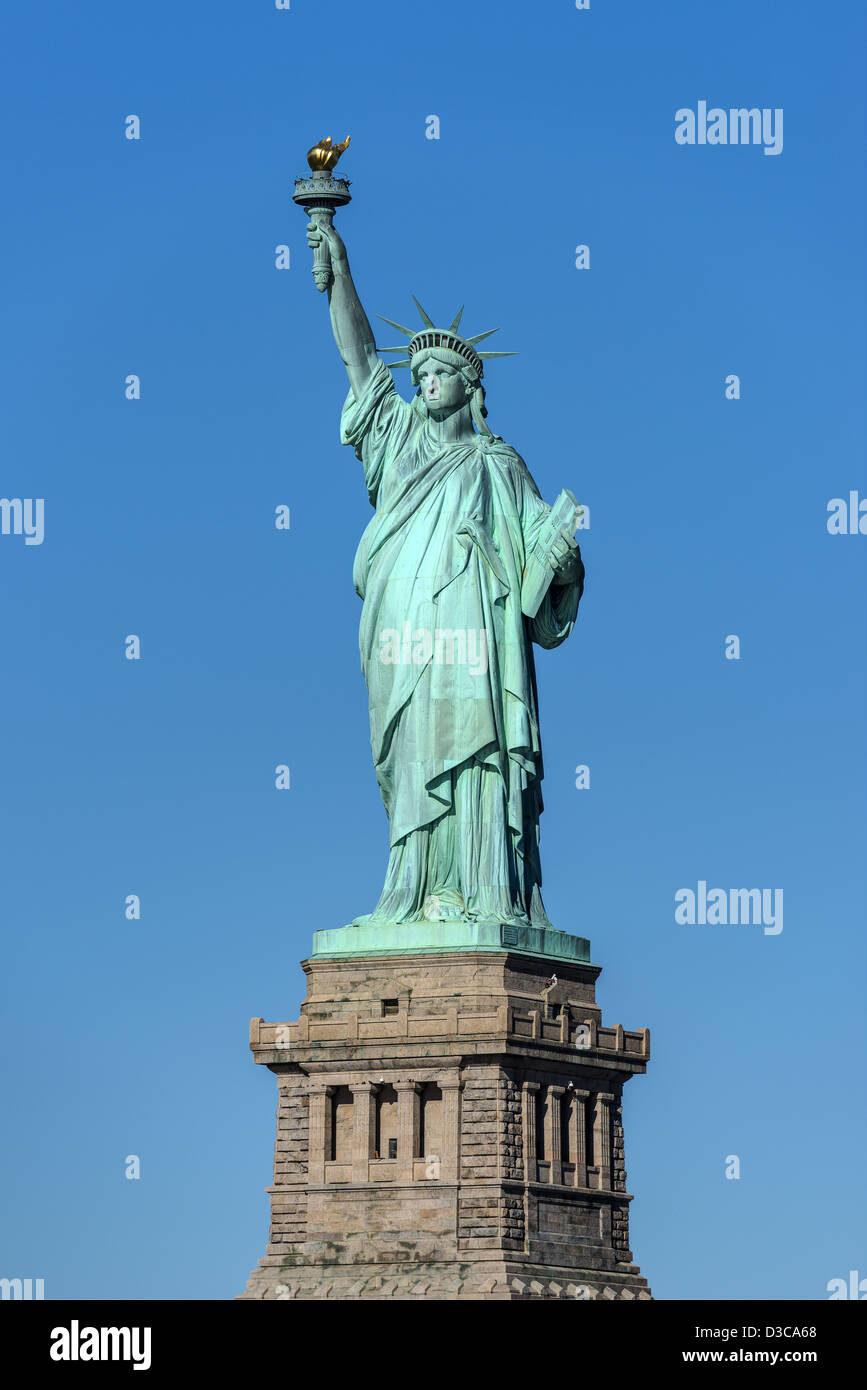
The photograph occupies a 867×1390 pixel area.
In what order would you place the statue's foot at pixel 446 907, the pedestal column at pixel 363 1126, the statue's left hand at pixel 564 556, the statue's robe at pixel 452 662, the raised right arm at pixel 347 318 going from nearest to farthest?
the pedestal column at pixel 363 1126, the statue's foot at pixel 446 907, the statue's robe at pixel 452 662, the statue's left hand at pixel 564 556, the raised right arm at pixel 347 318

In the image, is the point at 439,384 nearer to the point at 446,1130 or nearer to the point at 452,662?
the point at 452,662

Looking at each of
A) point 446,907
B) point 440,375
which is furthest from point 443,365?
point 446,907

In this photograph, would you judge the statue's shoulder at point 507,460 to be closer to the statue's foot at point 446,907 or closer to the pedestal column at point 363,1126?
the statue's foot at point 446,907

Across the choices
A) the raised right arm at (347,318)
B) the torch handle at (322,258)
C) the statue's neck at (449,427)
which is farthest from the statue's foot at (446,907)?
the torch handle at (322,258)

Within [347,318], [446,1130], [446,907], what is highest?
[347,318]

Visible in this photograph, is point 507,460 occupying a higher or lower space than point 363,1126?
higher
